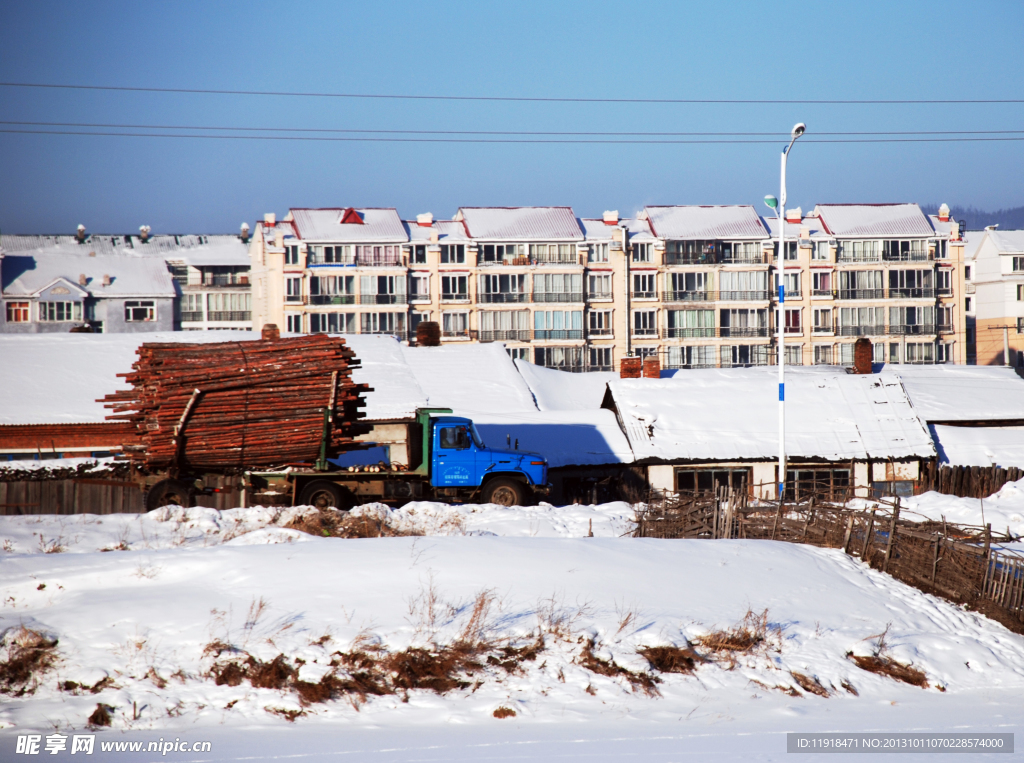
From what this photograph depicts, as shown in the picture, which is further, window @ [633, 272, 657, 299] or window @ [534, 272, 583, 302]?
window @ [633, 272, 657, 299]

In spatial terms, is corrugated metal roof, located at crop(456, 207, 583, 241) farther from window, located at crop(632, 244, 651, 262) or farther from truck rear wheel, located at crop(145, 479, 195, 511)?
truck rear wheel, located at crop(145, 479, 195, 511)

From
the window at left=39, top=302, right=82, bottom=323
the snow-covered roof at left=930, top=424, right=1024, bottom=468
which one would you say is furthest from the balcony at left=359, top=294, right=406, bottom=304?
the snow-covered roof at left=930, top=424, right=1024, bottom=468

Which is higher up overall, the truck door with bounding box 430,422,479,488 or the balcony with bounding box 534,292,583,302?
the balcony with bounding box 534,292,583,302

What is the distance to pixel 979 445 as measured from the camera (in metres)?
33.8

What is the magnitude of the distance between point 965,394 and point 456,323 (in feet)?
138

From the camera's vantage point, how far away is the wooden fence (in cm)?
1564

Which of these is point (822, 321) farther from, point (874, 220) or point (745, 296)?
point (874, 220)

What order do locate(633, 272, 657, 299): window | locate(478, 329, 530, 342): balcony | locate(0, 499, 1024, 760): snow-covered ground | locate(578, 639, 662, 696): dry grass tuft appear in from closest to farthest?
locate(0, 499, 1024, 760): snow-covered ground, locate(578, 639, 662, 696): dry grass tuft, locate(478, 329, 530, 342): balcony, locate(633, 272, 657, 299): window

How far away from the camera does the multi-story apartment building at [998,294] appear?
84125 mm

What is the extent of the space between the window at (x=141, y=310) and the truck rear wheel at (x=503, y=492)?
58.6m

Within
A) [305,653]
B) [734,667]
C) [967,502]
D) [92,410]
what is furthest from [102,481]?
[967,502]

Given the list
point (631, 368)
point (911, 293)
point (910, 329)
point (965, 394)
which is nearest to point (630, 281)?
point (911, 293)

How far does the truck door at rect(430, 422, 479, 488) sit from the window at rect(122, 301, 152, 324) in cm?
5800

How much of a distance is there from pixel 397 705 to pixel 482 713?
0.99 m
